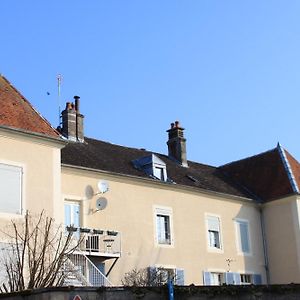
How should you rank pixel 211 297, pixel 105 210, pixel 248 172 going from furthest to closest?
pixel 248 172, pixel 105 210, pixel 211 297

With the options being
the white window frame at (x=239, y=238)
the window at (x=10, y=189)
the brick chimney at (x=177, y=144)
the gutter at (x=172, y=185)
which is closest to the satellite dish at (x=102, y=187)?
the gutter at (x=172, y=185)

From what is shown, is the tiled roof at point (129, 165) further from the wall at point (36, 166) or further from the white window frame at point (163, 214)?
the wall at point (36, 166)

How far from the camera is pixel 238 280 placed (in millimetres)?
27422

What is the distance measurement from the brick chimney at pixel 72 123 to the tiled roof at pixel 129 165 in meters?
0.46

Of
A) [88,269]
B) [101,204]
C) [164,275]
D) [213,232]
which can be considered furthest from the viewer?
[213,232]

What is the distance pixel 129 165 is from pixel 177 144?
204 inches

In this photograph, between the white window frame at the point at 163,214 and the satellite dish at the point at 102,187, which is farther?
the white window frame at the point at 163,214

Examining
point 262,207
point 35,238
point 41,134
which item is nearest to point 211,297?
point 35,238

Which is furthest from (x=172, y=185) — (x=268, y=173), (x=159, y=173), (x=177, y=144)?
(x=268, y=173)

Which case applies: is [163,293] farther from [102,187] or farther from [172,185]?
[172,185]

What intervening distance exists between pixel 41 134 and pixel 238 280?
12.3 m

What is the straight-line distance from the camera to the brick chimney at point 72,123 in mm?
26125

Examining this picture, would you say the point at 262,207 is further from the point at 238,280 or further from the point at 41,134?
the point at 41,134

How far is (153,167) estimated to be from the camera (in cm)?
2627
